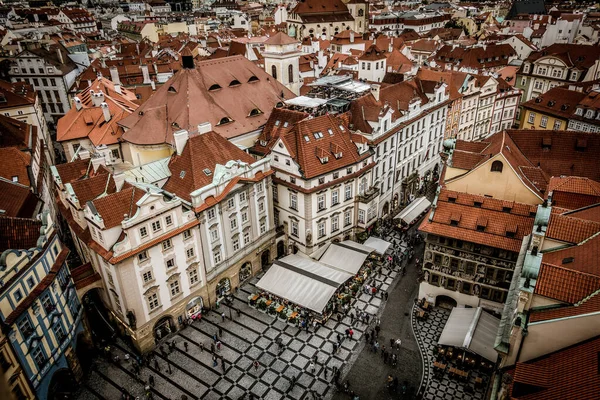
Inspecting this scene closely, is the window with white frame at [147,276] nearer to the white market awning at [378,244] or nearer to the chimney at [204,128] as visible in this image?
the chimney at [204,128]

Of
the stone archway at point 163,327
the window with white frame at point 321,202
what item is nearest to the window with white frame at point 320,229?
the window with white frame at point 321,202

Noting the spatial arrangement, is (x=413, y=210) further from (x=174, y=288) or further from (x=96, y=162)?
(x=96, y=162)

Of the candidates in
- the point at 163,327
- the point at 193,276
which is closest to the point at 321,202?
the point at 193,276

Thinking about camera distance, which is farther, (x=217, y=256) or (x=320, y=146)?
(x=320, y=146)

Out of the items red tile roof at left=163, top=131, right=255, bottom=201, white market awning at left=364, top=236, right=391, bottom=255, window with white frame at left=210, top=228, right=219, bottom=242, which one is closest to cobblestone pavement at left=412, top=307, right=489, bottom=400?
white market awning at left=364, top=236, right=391, bottom=255

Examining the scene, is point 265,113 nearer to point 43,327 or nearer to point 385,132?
point 385,132
